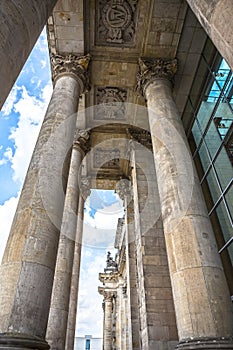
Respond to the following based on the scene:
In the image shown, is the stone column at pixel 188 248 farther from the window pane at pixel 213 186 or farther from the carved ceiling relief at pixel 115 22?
the carved ceiling relief at pixel 115 22

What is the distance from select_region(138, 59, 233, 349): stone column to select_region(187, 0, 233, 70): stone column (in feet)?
11.7

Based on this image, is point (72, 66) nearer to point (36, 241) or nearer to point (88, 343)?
point (36, 241)

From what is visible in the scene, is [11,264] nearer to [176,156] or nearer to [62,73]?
[176,156]

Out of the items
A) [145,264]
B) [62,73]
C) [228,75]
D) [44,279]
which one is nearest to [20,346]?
[44,279]

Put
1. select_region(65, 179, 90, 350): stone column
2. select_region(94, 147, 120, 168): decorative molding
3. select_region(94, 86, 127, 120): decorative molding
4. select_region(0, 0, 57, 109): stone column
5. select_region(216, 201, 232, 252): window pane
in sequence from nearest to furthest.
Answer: select_region(0, 0, 57, 109): stone column → select_region(216, 201, 232, 252): window pane → select_region(65, 179, 90, 350): stone column → select_region(94, 86, 127, 120): decorative molding → select_region(94, 147, 120, 168): decorative molding

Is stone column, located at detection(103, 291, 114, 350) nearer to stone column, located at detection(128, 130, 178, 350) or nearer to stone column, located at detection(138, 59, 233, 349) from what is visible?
stone column, located at detection(128, 130, 178, 350)

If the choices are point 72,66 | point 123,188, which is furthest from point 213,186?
point 72,66

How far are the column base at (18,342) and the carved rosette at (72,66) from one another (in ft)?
28.9

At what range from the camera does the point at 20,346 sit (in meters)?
4.52

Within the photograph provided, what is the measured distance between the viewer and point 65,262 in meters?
11.4

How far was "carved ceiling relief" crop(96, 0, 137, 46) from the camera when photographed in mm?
11024

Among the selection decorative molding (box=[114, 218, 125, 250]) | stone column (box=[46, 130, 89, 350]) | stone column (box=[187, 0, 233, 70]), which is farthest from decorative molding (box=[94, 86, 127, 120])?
decorative molding (box=[114, 218, 125, 250])

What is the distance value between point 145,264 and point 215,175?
467 centimetres

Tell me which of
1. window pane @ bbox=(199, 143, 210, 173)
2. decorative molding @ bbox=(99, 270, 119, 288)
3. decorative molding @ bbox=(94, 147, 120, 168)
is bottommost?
window pane @ bbox=(199, 143, 210, 173)
